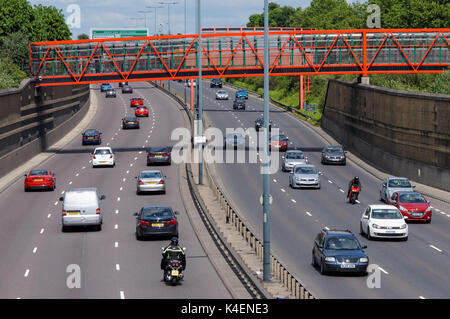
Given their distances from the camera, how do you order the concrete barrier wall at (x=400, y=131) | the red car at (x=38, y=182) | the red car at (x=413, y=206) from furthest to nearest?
the concrete barrier wall at (x=400, y=131), the red car at (x=38, y=182), the red car at (x=413, y=206)

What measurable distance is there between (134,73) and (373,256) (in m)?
49.2

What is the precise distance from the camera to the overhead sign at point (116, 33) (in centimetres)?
12875

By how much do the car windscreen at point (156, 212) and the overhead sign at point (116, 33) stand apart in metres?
91.9

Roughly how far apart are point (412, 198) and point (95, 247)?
55.6 feet

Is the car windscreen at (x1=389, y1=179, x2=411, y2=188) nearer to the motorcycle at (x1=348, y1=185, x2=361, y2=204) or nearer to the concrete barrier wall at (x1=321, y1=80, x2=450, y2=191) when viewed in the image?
the motorcycle at (x1=348, y1=185, x2=361, y2=204)

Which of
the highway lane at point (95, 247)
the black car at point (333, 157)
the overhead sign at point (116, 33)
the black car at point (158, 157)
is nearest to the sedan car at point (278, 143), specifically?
the black car at point (333, 157)

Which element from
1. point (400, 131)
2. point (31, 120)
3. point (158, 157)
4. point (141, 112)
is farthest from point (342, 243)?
point (141, 112)

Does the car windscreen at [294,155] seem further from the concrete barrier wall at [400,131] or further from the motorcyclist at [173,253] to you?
the motorcyclist at [173,253]

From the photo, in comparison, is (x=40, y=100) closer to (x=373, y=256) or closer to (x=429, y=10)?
(x=373, y=256)

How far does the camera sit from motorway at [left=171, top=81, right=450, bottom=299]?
30312mm

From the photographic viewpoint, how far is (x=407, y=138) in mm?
64250

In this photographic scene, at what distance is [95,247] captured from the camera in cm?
3791

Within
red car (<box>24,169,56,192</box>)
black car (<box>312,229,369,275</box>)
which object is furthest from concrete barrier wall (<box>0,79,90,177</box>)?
black car (<box>312,229,369,275</box>)

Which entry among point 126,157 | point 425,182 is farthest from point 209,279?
point 126,157
